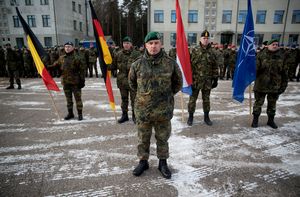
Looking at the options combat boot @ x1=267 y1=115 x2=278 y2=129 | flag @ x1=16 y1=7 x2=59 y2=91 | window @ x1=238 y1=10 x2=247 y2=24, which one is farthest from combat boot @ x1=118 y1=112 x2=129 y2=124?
window @ x1=238 y1=10 x2=247 y2=24

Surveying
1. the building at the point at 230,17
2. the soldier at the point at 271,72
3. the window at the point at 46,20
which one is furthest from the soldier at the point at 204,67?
the window at the point at 46,20

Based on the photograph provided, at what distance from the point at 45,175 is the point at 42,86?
8.37m

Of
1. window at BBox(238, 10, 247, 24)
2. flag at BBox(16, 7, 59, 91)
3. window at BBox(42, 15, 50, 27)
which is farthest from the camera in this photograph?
window at BBox(238, 10, 247, 24)

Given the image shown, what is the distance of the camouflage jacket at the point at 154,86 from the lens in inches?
115

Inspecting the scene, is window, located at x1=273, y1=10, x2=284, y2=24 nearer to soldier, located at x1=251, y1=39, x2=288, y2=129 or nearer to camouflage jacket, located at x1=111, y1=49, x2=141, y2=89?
soldier, located at x1=251, y1=39, x2=288, y2=129

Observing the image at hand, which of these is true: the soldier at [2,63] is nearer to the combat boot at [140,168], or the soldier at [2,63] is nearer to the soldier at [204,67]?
the soldier at [204,67]

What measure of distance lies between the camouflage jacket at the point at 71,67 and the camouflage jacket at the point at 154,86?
111 inches

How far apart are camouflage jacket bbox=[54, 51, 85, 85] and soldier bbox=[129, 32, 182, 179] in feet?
8.96

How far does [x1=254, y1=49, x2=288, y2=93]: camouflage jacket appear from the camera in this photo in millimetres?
4691

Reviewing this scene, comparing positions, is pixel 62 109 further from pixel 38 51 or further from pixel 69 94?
pixel 38 51

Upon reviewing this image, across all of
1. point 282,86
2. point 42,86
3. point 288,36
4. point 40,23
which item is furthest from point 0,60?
point 288,36

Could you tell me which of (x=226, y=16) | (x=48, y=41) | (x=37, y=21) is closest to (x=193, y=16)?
(x=226, y=16)

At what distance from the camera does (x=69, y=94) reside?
553 centimetres

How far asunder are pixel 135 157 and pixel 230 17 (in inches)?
1328
